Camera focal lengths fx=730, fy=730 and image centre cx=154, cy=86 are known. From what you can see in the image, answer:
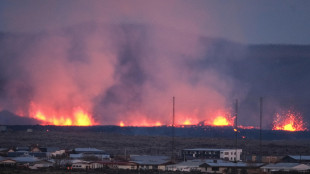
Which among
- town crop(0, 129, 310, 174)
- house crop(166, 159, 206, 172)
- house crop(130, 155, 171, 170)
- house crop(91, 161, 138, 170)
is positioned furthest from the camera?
house crop(130, 155, 171, 170)

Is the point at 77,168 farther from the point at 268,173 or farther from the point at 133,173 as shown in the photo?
the point at 268,173

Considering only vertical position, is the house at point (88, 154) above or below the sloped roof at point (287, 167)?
above

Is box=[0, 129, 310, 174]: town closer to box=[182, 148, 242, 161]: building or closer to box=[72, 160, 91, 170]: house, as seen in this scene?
box=[72, 160, 91, 170]: house

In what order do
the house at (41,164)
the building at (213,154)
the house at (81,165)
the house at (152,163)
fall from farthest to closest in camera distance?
1. the building at (213,154)
2. the house at (152,163)
3. the house at (81,165)
4. the house at (41,164)

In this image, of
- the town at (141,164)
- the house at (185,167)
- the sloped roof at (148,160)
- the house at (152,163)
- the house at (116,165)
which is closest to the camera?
the town at (141,164)

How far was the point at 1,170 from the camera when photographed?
59.7 meters

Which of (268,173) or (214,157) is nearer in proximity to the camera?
(268,173)

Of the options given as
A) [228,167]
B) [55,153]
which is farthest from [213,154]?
[228,167]

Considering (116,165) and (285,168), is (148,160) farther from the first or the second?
(285,168)

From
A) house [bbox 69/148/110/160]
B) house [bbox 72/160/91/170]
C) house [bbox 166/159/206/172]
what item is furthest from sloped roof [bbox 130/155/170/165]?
house [bbox 69/148/110/160]

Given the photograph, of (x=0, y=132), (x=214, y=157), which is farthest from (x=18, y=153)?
(x=0, y=132)

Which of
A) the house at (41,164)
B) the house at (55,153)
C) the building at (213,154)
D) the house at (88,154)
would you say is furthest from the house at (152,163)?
the house at (55,153)

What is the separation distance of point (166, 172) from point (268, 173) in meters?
8.78

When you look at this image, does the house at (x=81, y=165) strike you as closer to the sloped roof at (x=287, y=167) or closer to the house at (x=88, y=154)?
the house at (x=88, y=154)
